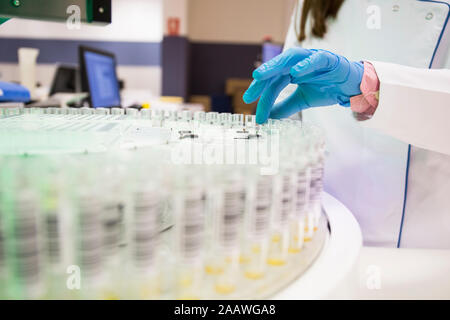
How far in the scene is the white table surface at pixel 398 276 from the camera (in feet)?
1.67

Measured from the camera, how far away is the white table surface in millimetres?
509

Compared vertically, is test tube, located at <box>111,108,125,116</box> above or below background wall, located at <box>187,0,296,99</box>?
below

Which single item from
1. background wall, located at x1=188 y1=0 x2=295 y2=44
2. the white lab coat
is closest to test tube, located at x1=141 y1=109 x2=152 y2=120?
the white lab coat

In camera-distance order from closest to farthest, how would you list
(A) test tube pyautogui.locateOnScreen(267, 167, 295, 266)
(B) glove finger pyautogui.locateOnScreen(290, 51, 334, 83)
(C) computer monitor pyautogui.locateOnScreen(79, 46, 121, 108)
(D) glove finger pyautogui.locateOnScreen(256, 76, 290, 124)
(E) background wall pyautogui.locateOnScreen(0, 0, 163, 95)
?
(A) test tube pyautogui.locateOnScreen(267, 167, 295, 266) < (B) glove finger pyautogui.locateOnScreen(290, 51, 334, 83) < (D) glove finger pyautogui.locateOnScreen(256, 76, 290, 124) < (C) computer monitor pyautogui.locateOnScreen(79, 46, 121, 108) < (E) background wall pyautogui.locateOnScreen(0, 0, 163, 95)

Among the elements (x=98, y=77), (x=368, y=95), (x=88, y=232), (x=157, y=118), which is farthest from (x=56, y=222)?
(x=98, y=77)

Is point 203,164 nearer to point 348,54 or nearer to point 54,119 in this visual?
point 54,119

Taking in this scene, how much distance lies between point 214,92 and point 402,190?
4888 mm

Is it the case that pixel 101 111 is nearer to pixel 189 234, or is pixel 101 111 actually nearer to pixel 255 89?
pixel 255 89

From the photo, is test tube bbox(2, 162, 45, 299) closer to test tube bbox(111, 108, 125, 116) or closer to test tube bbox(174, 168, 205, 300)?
test tube bbox(174, 168, 205, 300)

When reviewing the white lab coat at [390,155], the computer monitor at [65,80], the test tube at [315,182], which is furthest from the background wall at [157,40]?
the test tube at [315,182]

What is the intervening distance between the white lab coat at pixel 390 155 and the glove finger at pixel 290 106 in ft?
0.56

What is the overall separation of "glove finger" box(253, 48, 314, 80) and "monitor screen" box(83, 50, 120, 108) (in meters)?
1.41

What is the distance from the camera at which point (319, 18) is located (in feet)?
3.50

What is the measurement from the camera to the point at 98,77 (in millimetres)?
2062
